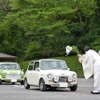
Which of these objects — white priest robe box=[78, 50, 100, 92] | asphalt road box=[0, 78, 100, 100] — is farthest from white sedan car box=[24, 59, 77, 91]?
white priest robe box=[78, 50, 100, 92]

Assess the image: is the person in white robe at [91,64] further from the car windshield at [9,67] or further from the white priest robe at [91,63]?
the car windshield at [9,67]

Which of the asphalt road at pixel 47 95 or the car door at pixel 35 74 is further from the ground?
the car door at pixel 35 74

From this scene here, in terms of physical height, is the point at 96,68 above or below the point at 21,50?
below

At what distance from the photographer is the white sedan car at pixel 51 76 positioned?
72.3 ft

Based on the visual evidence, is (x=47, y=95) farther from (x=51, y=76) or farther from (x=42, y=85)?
(x=42, y=85)

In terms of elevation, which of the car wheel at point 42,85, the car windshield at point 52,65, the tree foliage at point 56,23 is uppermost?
the tree foliage at point 56,23

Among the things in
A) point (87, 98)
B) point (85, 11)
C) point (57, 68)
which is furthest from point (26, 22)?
point (87, 98)

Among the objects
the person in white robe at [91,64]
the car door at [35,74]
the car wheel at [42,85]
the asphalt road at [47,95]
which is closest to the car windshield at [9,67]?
the car door at [35,74]

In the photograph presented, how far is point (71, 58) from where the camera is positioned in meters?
57.8

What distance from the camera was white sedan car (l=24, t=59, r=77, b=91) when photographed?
22047 mm

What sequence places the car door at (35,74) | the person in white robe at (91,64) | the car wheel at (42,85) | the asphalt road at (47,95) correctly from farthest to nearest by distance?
the car door at (35,74), the car wheel at (42,85), the person in white robe at (91,64), the asphalt road at (47,95)

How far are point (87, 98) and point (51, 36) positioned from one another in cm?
3934

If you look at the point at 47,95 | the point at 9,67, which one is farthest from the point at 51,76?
the point at 9,67

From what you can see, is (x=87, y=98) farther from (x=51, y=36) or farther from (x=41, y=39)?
(x=41, y=39)
